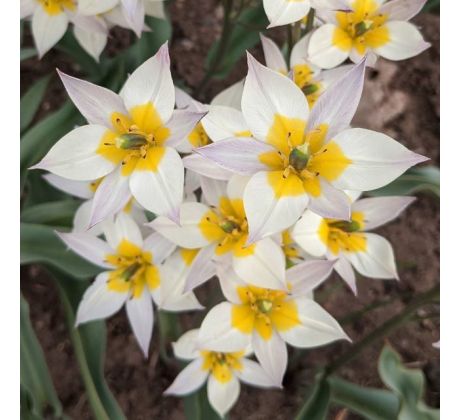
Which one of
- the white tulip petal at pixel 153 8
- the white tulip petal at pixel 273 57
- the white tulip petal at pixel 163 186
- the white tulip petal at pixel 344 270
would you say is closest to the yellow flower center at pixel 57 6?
the white tulip petal at pixel 153 8

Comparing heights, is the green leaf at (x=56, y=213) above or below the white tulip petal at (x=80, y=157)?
below

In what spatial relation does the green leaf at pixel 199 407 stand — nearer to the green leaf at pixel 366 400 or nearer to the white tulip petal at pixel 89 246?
the green leaf at pixel 366 400

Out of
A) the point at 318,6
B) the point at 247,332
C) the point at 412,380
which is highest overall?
the point at 318,6

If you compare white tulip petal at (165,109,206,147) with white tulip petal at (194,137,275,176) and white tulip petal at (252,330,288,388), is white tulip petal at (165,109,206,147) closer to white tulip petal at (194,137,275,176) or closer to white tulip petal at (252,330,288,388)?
white tulip petal at (194,137,275,176)

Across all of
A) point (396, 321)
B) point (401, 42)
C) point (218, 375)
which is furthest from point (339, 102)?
point (218, 375)

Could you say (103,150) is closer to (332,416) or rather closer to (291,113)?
(291,113)

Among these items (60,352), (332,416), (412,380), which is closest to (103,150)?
(412,380)

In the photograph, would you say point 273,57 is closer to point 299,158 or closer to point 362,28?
point 362,28
